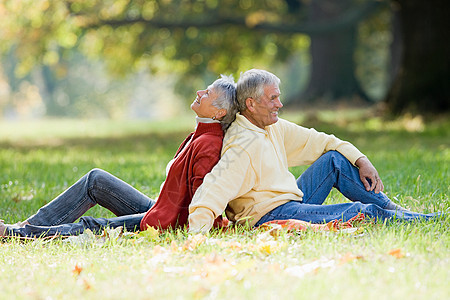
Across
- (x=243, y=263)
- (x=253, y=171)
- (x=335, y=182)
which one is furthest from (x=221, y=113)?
(x=243, y=263)

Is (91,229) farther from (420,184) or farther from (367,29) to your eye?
(367,29)

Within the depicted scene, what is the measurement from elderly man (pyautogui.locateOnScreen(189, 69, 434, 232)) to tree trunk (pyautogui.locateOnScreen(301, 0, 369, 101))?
16.8 meters

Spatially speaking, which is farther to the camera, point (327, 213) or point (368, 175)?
point (368, 175)

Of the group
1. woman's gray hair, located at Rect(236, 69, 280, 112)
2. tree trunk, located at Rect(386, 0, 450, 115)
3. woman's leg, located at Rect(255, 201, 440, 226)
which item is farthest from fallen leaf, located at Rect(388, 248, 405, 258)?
tree trunk, located at Rect(386, 0, 450, 115)

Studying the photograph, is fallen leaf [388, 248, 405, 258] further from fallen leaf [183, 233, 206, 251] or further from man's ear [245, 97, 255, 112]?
man's ear [245, 97, 255, 112]

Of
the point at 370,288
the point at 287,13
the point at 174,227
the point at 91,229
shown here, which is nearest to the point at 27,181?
the point at 91,229

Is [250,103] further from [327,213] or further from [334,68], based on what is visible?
[334,68]

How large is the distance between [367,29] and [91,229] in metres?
22.2

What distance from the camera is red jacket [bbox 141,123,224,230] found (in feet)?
14.8

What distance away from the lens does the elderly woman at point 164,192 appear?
14.9 ft

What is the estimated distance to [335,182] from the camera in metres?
4.96

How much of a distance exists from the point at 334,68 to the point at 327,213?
17.8 meters

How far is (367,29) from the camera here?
83.7 feet

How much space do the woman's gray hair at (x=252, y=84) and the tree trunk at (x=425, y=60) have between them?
33.5ft
